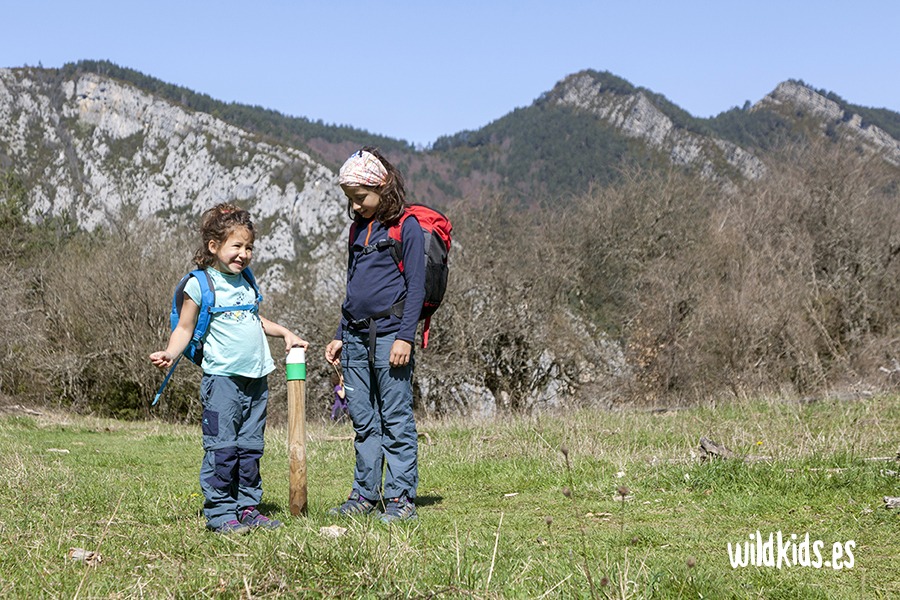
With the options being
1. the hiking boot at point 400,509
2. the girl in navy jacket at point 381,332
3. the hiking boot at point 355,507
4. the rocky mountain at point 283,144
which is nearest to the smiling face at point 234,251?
the girl in navy jacket at point 381,332

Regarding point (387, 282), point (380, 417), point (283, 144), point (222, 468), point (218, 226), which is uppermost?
point (283, 144)

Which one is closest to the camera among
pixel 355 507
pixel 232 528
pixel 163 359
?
pixel 232 528

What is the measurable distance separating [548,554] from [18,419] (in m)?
12.9

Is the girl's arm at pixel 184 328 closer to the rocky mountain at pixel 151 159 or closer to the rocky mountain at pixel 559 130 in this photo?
the rocky mountain at pixel 151 159

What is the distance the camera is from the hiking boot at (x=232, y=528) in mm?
4075

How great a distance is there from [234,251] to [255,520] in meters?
1.51

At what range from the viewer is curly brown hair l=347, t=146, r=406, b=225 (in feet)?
15.9

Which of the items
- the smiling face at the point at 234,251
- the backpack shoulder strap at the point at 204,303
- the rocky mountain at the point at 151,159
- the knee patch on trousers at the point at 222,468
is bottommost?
the knee patch on trousers at the point at 222,468

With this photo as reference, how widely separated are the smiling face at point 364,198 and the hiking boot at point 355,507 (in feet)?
5.53

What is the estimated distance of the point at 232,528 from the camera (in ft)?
13.8

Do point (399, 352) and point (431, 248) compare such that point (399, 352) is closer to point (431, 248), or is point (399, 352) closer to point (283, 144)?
point (431, 248)

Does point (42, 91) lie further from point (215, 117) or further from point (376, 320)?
point (376, 320)

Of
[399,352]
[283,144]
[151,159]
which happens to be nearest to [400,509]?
[399,352]

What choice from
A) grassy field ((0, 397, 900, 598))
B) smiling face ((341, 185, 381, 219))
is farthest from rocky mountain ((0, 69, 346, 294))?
smiling face ((341, 185, 381, 219))
